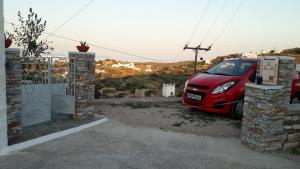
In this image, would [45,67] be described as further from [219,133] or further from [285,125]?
[285,125]

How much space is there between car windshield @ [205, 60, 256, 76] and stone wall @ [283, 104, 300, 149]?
8.33 ft

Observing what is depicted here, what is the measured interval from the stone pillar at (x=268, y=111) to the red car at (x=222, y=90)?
6.31ft

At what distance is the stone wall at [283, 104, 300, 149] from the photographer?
7.22 metres

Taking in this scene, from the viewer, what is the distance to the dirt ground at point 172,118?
8367 mm

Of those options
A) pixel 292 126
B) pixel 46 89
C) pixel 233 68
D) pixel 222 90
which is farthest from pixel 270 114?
pixel 46 89

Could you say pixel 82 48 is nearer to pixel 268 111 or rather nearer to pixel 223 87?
pixel 223 87

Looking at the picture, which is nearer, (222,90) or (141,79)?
(222,90)

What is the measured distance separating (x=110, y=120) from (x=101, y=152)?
2798mm

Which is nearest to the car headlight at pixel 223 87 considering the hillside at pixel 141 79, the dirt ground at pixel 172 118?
the dirt ground at pixel 172 118

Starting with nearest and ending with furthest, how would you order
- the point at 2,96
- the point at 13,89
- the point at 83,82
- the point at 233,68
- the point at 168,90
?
the point at 2,96
the point at 13,89
the point at 83,82
the point at 233,68
the point at 168,90

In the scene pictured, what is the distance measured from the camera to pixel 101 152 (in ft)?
20.5

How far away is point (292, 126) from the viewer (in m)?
7.31

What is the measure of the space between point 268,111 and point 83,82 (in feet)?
15.8

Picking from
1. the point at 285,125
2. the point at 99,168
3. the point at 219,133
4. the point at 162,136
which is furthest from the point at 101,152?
the point at 285,125
